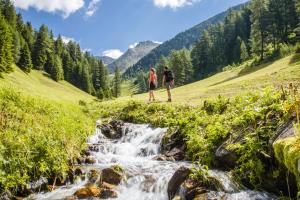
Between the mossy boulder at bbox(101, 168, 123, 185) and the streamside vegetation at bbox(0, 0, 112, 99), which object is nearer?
the mossy boulder at bbox(101, 168, 123, 185)

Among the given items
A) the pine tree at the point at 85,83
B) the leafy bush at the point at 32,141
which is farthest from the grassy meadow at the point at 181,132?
the pine tree at the point at 85,83

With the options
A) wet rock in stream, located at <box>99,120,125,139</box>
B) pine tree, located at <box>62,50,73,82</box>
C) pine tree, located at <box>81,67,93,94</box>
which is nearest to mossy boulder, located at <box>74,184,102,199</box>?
wet rock in stream, located at <box>99,120,125,139</box>

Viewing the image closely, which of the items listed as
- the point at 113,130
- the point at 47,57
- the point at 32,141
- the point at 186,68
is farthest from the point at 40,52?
the point at 32,141

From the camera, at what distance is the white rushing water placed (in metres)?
10.6

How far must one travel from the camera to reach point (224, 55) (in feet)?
435

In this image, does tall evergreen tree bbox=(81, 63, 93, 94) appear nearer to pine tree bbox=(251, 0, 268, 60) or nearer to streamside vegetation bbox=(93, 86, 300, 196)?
pine tree bbox=(251, 0, 268, 60)

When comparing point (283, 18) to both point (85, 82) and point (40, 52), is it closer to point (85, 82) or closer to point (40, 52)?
point (85, 82)

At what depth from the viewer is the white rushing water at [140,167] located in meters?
10.6

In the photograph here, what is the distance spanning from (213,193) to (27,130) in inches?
310

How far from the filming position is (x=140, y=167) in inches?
545

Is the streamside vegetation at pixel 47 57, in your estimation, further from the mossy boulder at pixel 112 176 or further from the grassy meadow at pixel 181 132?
the mossy boulder at pixel 112 176

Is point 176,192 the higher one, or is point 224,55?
point 224,55

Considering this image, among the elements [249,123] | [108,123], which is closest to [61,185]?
[249,123]

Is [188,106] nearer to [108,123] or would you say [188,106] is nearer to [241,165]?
[108,123]
